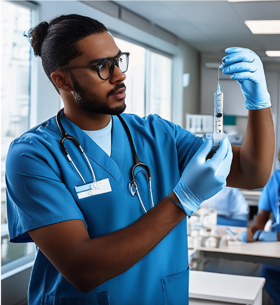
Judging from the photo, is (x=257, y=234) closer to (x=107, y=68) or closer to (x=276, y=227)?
(x=276, y=227)

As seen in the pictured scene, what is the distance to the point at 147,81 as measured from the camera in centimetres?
505

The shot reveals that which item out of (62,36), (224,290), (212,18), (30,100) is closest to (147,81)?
(212,18)

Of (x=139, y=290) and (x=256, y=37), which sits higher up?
(x=256, y=37)

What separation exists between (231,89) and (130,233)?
5.77 metres

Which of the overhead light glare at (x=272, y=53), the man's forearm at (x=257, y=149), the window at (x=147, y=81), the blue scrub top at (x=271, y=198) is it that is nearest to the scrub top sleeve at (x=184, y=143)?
the man's forearm at (x=257, y=149)

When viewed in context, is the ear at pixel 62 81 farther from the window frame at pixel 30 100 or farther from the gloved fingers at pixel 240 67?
the window frame at pixel 30 100

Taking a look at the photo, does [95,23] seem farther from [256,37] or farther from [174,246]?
[256,37]

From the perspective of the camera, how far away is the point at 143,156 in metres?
1.18

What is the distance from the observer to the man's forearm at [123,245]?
89cm

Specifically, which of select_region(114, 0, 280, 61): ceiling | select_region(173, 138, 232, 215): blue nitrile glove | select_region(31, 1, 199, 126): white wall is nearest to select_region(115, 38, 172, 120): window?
select_region(31, 1, 199, 126): white wall

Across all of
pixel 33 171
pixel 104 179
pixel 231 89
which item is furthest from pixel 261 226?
pixel 231 89

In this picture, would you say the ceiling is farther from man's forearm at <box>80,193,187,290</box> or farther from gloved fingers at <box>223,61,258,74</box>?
man's forearm at <box>80,193,187,290</box>

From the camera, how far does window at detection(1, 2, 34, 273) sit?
2.62 m

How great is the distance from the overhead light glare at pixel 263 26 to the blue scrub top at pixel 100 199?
3501 mm
